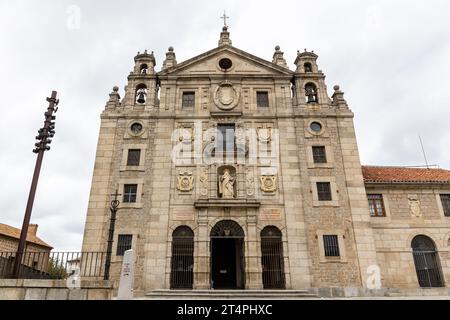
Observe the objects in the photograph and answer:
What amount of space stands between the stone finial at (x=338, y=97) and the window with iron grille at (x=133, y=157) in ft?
48.7

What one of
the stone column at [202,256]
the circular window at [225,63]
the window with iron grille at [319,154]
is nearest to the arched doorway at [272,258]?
the stone column at [202,256]

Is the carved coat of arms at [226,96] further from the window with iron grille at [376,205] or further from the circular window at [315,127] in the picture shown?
the window with iron grille at [376,205]

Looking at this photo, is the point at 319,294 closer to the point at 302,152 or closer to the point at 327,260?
the point at 327,260

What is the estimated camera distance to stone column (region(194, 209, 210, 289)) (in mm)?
18078

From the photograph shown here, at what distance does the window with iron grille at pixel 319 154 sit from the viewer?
70.5 feet

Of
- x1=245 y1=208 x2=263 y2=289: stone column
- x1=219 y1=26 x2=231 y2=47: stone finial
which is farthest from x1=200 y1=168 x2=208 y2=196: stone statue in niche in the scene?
x1=219 y1=26 x2=231 y2=47: stone finial

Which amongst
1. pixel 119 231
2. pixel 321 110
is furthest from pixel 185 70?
pixel 119 231

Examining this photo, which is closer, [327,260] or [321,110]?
[327,260]

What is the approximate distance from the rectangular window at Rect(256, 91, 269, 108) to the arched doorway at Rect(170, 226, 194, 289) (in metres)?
10.5

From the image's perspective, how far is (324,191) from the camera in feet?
67.5

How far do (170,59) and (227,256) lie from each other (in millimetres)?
15617
